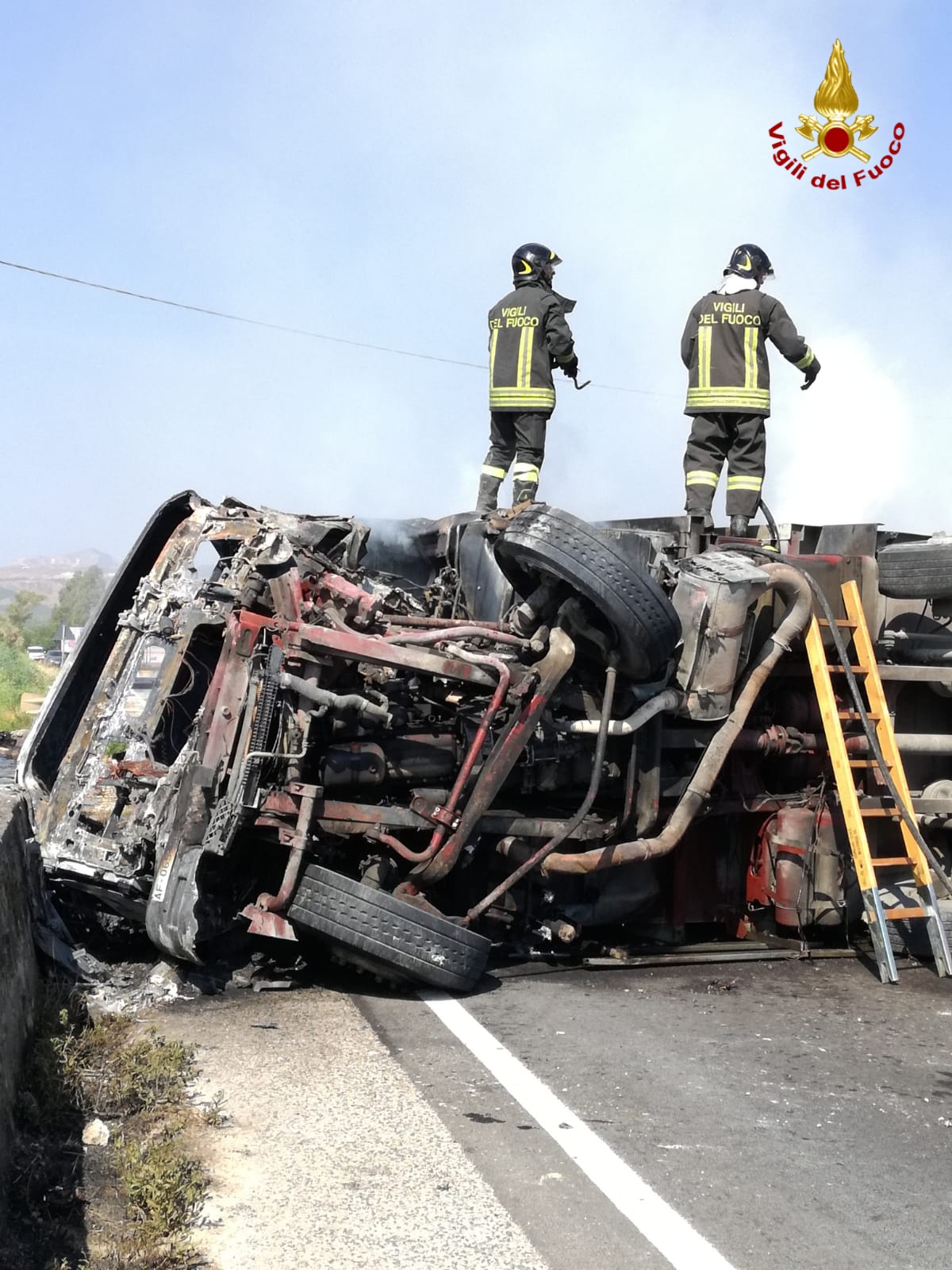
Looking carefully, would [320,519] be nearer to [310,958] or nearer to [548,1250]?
[310,958]

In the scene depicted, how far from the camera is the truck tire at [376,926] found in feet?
16.1

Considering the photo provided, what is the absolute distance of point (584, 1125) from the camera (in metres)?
3.78

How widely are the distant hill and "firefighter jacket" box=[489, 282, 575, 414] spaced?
67538 mm

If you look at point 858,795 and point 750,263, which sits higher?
point 750,263

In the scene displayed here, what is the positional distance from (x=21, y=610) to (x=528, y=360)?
3734 centimetres

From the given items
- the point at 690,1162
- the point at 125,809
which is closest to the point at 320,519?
the point at 125,809

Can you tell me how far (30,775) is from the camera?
5.93 metres

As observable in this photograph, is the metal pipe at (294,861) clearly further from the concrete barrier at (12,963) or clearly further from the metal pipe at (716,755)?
the metal pipe at (716,755)

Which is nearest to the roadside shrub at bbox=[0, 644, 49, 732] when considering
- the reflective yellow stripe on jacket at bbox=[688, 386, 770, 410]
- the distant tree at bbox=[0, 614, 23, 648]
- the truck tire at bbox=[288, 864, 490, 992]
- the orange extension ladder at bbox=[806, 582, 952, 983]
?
Answer: the distant tree at bbox=[0, 614, 23, 648]

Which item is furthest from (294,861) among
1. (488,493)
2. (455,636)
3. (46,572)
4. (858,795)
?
(46,572)

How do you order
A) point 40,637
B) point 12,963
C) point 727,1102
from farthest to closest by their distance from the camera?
point 40,637
point 727,1102
point 12,963

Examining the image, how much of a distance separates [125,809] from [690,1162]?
299cm

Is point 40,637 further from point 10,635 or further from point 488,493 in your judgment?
point 488,493

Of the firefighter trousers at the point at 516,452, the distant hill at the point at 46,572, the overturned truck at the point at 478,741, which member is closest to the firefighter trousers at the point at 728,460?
the overturned truck at the point at 478,741
